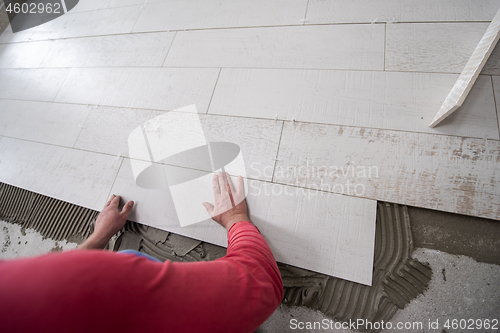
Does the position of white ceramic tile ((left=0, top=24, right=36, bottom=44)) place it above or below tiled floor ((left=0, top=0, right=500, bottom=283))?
above

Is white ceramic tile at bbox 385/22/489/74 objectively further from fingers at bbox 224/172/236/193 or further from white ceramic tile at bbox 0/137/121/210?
white ceramic tile at bbox 0/137/121/210

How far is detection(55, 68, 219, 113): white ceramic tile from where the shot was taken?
4.12 feet

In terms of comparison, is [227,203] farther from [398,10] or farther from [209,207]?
[398,10]

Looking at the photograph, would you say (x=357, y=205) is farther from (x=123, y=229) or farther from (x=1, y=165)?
(x=1, y=165)

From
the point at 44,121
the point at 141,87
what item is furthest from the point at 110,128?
the point at 44,121

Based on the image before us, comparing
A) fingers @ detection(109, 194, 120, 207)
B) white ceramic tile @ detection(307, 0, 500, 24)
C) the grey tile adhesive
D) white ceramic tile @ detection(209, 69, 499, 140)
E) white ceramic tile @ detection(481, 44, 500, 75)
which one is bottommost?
the grey tile adhesive

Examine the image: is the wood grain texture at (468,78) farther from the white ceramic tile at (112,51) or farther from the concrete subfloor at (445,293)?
the white ceramic tile at (112,51)

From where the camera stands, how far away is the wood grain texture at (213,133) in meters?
1.03

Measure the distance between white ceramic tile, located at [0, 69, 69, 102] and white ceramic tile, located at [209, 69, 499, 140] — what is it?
127 centimetres

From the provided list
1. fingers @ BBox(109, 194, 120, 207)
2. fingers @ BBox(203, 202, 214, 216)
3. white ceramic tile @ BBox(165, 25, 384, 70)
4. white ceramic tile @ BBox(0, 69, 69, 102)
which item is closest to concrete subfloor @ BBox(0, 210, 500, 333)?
fingers @ BBox(203, 202, 214, 216)

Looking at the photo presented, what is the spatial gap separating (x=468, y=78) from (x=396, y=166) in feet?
1.24

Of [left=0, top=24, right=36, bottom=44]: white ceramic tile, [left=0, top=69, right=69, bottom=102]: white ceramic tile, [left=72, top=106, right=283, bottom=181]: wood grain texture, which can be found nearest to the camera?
[left=72, top=106, right=283, bottom=181]: wood grain texture

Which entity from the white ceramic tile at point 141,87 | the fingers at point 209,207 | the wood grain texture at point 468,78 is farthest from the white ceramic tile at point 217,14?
the fingers at point 209,207

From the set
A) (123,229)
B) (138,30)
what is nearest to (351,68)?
(123,229)
